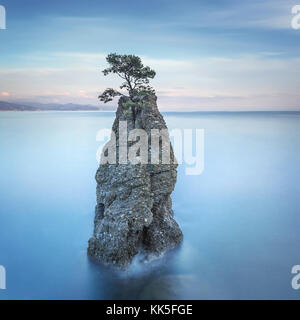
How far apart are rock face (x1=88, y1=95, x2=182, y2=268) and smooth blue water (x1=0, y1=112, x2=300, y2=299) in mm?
1114

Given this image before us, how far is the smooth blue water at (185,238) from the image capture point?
14055 mm

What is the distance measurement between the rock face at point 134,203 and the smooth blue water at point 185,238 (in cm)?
111

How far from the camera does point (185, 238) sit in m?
18.0

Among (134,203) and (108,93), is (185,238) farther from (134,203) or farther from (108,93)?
(108,93)

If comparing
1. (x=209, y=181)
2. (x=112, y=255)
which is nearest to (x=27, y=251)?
(x=112, y=255)

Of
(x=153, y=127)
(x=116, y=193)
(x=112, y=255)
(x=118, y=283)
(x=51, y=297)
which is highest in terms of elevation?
(x=153, y=127)

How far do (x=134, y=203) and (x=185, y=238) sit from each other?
660cm

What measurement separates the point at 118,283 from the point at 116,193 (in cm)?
497

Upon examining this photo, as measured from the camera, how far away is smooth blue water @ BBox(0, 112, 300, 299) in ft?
46.1

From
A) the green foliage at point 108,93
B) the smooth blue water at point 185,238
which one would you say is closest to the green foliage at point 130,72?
the green foliage at point 108,93

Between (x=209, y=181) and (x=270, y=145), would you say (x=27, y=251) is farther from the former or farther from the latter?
(x=270, y=145)

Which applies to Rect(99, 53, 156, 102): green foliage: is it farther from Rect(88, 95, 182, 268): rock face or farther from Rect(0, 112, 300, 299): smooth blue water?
Rect(0, 112, 300, 299): smooth blue water

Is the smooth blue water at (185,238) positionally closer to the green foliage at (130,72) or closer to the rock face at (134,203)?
the rock face at (134,203)

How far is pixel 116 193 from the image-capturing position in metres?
14.1
